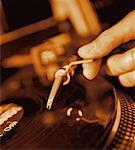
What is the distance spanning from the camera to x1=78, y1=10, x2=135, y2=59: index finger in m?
0.76

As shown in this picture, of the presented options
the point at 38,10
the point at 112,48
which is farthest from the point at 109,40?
the point at 38,10

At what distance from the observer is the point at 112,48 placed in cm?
79

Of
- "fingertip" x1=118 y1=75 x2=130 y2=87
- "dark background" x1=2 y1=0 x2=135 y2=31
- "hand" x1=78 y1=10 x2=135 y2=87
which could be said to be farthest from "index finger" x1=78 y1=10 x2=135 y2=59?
"dark background" x1=2 y1=0 x2=135 y2=31

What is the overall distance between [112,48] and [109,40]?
0.03 meters

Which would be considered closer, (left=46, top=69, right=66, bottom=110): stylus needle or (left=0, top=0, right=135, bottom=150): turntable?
(left=0, top=0, right=135, bottom=150): turntable

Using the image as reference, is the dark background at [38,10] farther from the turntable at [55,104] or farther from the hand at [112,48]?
the hand at [112,48]

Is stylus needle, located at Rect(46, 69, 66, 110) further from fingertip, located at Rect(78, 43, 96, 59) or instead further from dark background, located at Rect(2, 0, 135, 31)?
dark background, located at Rect(2, 0, 135, 31)

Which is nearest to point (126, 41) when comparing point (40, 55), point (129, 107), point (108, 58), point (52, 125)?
point (108, 58)

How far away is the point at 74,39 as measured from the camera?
127 centimetres

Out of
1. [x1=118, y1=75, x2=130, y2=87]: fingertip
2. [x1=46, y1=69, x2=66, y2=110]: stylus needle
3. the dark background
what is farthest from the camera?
the dark background

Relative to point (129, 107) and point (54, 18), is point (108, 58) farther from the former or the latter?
point (54, 18)

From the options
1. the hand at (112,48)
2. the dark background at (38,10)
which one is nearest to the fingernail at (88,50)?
the hand at (112,48)

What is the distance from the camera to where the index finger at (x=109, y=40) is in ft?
2.49

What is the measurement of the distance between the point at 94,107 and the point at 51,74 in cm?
34
